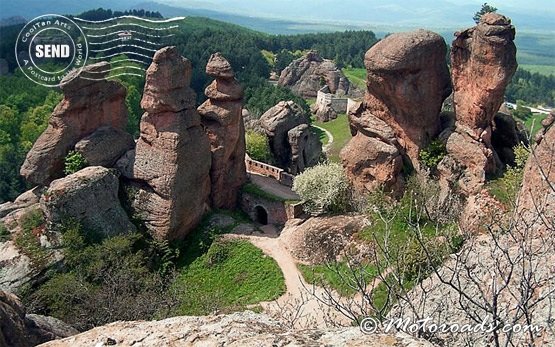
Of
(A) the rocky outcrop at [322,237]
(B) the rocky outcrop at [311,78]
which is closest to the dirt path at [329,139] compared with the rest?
(B) the rocky outcrop at [311,78]

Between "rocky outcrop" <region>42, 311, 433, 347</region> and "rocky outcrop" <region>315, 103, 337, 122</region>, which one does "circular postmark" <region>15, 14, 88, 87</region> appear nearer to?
"rocky outcrop" <region>315, 103, 337, 122</region>

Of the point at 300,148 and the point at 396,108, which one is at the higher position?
the point at 396,108

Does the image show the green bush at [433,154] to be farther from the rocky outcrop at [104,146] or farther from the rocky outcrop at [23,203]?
the rocky outcrop at [23,203]

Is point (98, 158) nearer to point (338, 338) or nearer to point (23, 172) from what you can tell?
point (23, 172)

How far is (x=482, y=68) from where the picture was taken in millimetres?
26062

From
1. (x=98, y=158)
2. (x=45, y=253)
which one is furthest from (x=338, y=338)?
(x=98, y=158)

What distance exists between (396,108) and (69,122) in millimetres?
16894

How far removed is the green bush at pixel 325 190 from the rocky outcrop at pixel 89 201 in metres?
9.10

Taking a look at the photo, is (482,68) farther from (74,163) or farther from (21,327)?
(21,327)

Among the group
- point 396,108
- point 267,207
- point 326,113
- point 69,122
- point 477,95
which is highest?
point 477,95

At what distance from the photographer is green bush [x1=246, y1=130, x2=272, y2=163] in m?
40.3

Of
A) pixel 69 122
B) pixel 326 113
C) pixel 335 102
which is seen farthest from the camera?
pixel 335 102

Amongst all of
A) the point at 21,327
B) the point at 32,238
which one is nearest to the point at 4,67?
the point at 32,238

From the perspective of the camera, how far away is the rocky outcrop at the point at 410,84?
2723 centimetres
